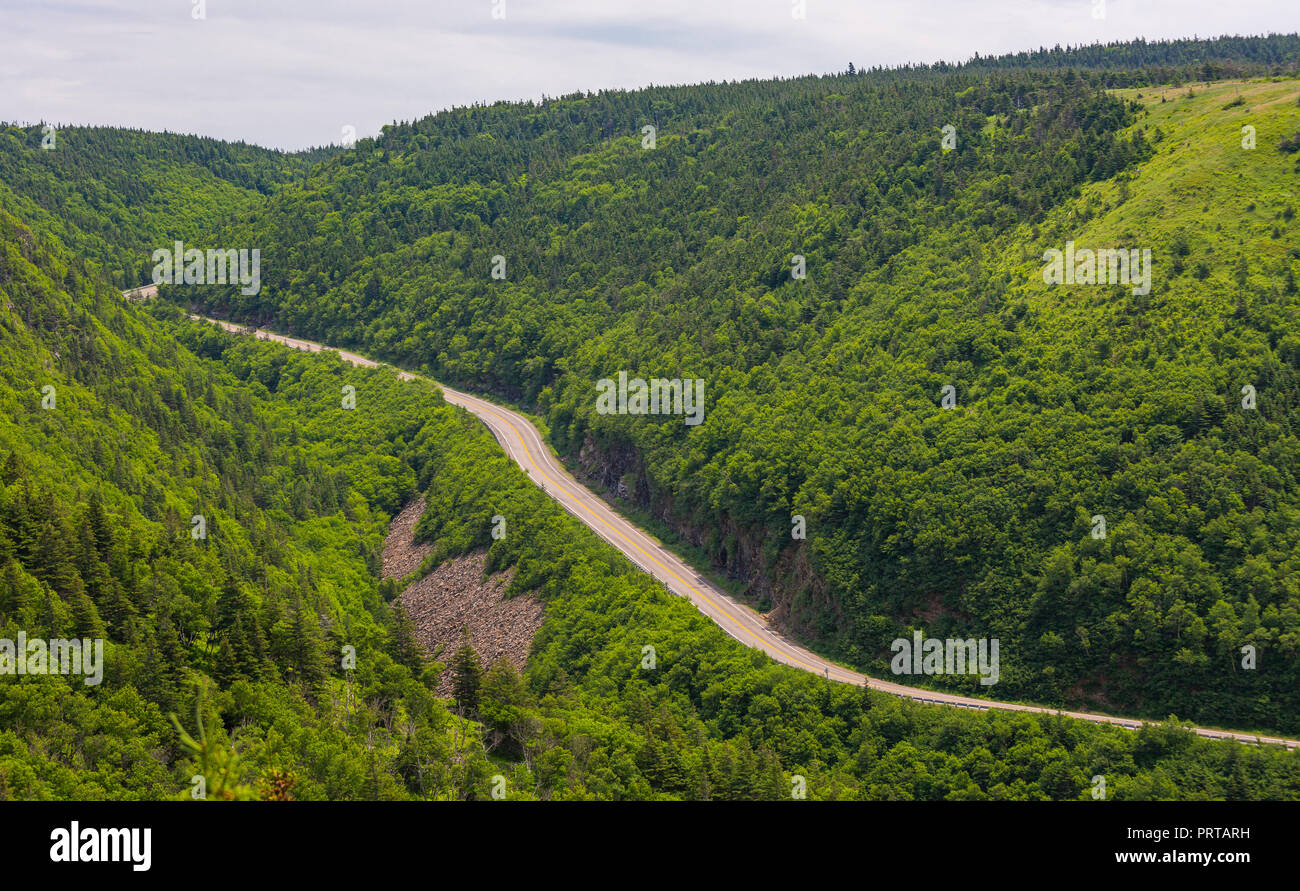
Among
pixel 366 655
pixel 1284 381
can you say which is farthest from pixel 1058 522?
pixel 366 655

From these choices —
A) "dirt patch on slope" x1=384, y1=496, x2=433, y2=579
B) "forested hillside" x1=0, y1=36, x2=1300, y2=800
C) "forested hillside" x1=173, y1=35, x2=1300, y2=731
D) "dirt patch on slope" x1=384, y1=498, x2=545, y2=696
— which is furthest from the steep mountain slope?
"forested hillside" x1=173, y1=35, x2=1300, y2=731

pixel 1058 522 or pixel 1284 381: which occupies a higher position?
pixel 1284 381

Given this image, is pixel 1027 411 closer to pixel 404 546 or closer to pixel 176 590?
pixel 176 590

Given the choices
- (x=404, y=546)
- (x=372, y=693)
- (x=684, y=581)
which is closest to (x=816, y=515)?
(x=684, y=581)

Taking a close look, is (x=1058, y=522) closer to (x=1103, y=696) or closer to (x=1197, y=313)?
(x=1103, y=696)

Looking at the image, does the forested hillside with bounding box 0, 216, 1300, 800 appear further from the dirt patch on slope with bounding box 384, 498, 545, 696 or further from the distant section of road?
the distant section of road
